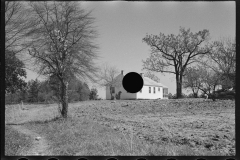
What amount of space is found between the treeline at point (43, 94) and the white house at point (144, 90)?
28 centimetres

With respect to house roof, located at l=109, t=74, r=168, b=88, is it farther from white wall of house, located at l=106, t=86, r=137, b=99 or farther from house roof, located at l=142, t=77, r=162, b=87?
white wall of house, located at l=106, t=86, r=137, b=99

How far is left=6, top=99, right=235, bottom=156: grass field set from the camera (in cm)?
285

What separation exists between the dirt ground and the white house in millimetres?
140

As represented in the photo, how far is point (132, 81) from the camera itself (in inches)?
107

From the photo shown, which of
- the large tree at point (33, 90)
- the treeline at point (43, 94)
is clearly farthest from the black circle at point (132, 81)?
the large tree at point (33, 90)

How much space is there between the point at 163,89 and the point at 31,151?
2.03 metres

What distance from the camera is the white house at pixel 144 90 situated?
2732 millimetres

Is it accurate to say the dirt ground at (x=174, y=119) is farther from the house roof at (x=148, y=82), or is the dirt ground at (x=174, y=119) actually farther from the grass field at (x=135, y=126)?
the house roof at (x=148, y=82)

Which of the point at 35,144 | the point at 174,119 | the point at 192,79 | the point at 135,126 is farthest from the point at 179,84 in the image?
the point at 35,144

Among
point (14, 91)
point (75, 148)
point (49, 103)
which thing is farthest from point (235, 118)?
point (14, 91)

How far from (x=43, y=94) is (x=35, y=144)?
749mm

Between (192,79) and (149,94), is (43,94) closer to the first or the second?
(149,94)

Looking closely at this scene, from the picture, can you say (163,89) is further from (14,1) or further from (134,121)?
(14,1)

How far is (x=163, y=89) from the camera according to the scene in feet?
9.54
